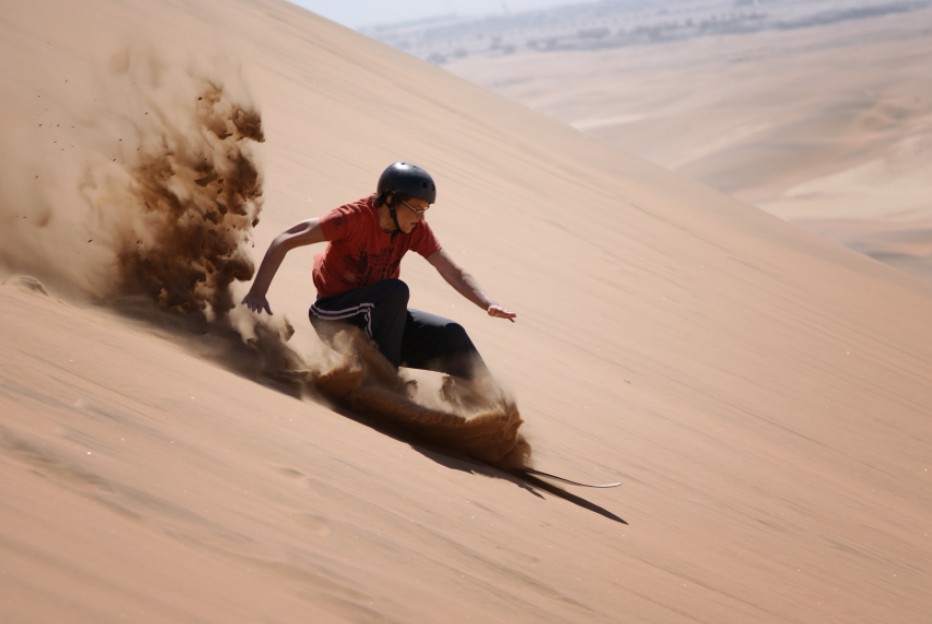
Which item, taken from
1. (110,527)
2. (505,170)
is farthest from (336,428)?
(505,170)

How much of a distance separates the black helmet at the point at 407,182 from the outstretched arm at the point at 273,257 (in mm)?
285

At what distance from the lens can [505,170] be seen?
42.6ft

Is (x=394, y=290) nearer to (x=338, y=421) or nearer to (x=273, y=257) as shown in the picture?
(x=273, y=257)

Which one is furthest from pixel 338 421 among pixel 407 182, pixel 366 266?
pixel 407 182

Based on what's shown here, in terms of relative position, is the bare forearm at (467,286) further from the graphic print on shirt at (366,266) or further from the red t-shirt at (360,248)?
the graphic print on shirt at (366,266)

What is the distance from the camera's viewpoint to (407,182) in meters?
4.09

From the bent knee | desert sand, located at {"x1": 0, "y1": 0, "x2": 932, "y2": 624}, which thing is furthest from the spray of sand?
the bent knee

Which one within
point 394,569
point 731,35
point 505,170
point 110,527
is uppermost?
point 110,527

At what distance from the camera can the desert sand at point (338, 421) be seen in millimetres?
2479

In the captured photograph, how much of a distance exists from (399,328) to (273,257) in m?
0.54

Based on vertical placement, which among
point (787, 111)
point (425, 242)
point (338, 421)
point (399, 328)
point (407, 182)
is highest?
point (407, 182)

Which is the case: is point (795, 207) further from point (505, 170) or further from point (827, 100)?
point (505, 170)

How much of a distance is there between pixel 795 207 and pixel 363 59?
987 inches

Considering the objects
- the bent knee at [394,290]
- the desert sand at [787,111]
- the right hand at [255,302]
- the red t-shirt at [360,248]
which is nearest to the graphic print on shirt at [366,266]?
the red t-shirt at [360,248]
